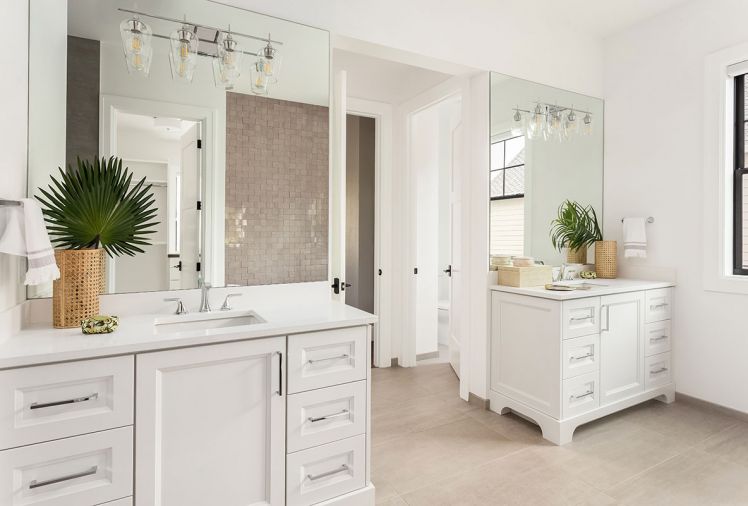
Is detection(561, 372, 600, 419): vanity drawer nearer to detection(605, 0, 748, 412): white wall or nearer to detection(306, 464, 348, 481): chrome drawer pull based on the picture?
detection(605, 0, 748, 412): white wall

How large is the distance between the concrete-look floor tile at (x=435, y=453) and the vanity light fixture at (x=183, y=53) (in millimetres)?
2111

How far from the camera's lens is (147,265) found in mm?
1896

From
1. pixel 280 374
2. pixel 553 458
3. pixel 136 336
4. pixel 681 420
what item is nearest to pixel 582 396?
pixel 553 458

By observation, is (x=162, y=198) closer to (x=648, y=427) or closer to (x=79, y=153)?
(x=79, y=153)

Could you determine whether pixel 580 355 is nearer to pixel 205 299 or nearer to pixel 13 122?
pixel 205 299

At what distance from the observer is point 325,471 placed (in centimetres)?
171

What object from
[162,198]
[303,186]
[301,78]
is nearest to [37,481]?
[162,198]

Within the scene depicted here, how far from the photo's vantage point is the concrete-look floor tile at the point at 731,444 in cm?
231

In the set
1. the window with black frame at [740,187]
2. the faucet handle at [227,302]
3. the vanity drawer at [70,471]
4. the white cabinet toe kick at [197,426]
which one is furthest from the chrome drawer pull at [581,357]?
the vanity drawer at [70,471]

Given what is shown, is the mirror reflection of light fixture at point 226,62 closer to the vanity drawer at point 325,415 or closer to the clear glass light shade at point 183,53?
the clear glass light shade at point 183,53

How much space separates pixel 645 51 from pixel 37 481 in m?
4.22

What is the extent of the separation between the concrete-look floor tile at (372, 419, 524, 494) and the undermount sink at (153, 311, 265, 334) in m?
1.01

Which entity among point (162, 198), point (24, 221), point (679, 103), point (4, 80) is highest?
point (679, 103)

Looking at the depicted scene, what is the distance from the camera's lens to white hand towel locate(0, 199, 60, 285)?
1316mm
